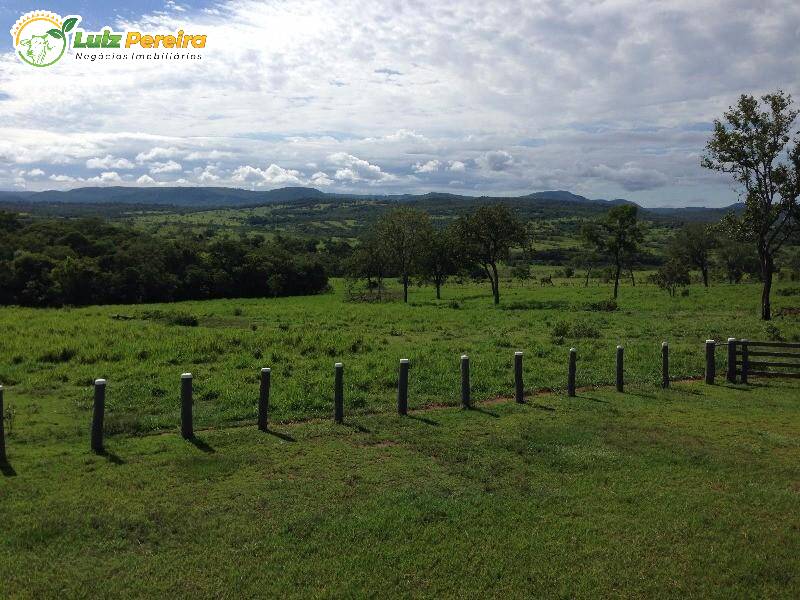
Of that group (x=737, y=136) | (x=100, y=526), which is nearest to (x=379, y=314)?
(x=737, y=136)

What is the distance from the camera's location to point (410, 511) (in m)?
9.02

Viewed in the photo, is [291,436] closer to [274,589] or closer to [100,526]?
[100,526]

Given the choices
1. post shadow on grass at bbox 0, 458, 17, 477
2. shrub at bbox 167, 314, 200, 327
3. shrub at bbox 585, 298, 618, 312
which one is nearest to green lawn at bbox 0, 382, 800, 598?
post shadow on grass at bbox 0, 458, 17, 477

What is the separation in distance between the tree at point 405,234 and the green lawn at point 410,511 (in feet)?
170

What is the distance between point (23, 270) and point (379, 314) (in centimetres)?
4243

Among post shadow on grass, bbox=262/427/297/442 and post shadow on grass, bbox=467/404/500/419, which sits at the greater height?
post shadow on grass, bbox=262/427/297/442

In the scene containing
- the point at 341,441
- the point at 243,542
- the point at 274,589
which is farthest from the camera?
the point at 341,441

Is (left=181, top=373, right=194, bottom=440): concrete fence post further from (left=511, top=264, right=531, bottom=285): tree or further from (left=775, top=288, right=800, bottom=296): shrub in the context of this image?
(left=511, top=264, right=531, bottom=285): tree

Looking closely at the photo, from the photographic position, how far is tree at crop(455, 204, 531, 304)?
5416 cm

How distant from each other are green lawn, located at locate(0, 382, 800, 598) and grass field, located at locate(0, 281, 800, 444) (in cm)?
148

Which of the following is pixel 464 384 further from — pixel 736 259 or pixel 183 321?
pixel 736 259

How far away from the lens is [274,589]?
6.93 metres

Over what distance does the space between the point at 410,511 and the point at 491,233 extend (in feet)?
155

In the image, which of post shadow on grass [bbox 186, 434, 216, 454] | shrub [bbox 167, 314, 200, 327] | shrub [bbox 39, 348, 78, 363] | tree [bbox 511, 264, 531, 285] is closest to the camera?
post shadow on grass [bbox 186, 434, 216, 454]
